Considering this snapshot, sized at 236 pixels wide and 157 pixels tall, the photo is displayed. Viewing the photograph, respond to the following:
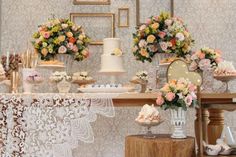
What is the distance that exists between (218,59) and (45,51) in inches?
48.7

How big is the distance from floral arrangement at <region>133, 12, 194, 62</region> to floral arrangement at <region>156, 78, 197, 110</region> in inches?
21.7

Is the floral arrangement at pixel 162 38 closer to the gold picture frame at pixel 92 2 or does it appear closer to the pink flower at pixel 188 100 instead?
the gold picture frame at pixel 92 2

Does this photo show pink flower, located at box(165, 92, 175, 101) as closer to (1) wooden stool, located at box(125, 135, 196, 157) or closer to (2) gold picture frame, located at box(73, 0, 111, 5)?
(1) wooden stool, located at box(125, 135, 196, 157)

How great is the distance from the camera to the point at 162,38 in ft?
9.41

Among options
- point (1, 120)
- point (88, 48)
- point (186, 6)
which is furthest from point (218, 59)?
point (1, 120)

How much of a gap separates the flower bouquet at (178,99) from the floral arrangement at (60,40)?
2.71 ft

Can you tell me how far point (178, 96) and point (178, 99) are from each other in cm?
2

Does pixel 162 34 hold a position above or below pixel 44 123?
above

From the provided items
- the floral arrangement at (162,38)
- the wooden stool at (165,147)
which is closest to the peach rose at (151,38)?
the floral arrangement at (162,38)

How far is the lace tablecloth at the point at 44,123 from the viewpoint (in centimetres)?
244

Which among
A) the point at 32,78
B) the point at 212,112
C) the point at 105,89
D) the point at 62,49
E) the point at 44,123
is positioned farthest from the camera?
the point at 212,112

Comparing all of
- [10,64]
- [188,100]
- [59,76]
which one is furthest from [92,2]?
[188,100]

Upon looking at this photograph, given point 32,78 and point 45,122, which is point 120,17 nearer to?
point 32,78

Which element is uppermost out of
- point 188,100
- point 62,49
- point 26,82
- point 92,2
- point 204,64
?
point 92,2
